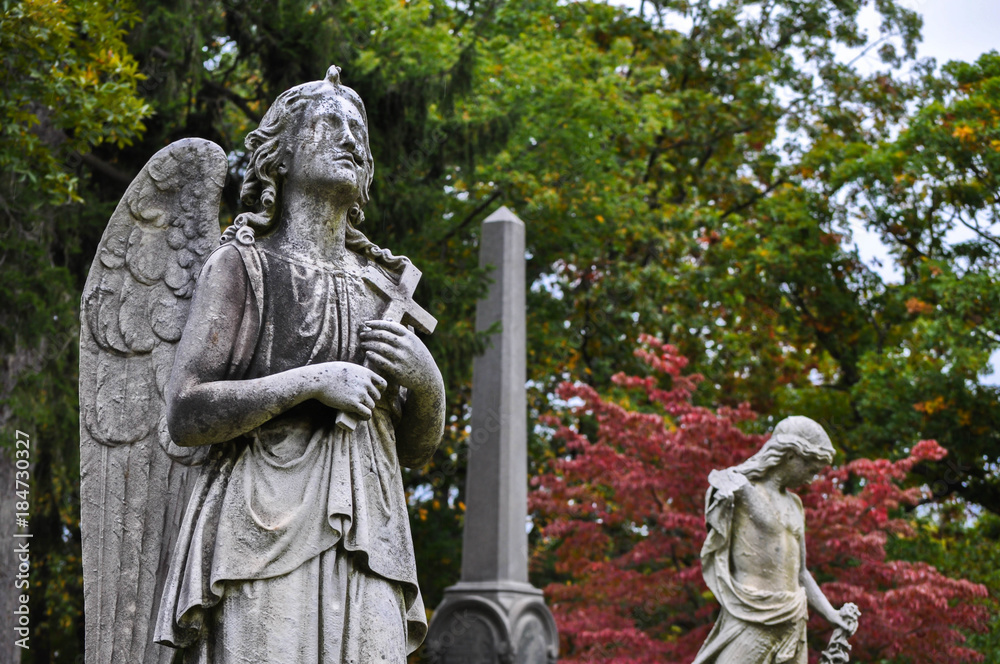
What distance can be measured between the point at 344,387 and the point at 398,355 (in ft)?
0.68

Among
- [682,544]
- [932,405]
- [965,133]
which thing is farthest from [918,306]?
[682,544]

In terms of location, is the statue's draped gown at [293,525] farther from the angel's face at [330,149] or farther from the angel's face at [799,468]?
the angel's face at [799,468]

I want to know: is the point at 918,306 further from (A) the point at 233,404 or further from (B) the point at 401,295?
(A) the point at 233,404

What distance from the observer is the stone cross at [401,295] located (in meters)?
3.37

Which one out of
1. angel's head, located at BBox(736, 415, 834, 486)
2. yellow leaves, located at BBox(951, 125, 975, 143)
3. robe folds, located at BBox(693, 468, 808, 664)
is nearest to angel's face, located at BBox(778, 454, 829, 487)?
angel's head, located at BBox(736, 415, 834, 486)

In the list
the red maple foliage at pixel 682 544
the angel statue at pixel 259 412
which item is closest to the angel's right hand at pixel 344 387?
the angel statue at pixel 259 412

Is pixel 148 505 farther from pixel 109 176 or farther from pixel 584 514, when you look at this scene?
pixel 584 514

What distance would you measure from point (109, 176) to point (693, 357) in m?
9.12

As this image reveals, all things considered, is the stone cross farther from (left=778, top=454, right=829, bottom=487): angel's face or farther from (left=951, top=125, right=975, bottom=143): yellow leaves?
(left=951, top=125, right=975, bottom=143): yellow leaves

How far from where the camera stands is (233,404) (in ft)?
9.90

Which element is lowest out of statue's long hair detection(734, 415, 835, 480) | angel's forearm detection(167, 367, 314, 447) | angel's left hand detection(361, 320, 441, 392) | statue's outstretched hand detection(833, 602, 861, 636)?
statue's outstretched hand detection(833, 602, 861, 636)

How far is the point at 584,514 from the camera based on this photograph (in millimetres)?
13430

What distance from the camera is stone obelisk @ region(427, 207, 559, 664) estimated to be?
11422mm

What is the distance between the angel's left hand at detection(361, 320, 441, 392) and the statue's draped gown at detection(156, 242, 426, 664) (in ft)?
0.28
